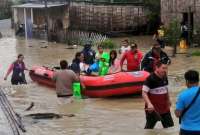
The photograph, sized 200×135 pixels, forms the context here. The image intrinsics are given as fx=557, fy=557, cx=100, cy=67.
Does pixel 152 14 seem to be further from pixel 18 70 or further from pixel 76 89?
pixel 76 89

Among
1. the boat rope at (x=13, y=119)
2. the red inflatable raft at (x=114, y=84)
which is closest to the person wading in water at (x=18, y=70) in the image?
the red inflatable raft at (x=114, y=84)

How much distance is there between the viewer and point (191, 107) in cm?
677

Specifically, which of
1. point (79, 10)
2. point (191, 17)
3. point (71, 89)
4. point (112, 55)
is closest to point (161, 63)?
point (71, 89)

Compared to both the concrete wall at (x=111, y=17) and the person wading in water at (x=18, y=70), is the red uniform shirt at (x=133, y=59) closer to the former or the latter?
the person wading in water at (x=18, y=70)

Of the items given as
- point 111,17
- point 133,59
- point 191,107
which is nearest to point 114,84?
point 133,59

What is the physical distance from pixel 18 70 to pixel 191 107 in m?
11.9

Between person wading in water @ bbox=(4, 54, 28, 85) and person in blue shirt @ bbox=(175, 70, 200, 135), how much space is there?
37.5ft

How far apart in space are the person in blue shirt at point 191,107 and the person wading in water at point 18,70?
11430 millimetres

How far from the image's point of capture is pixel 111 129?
11219 mm

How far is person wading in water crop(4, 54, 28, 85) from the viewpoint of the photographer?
17875 mm

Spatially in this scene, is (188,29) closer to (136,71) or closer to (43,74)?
(43,74)

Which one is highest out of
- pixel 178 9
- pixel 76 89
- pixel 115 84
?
pixel 178 9

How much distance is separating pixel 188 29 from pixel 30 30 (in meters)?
20.7

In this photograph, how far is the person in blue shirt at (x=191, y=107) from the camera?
21.9 ft
